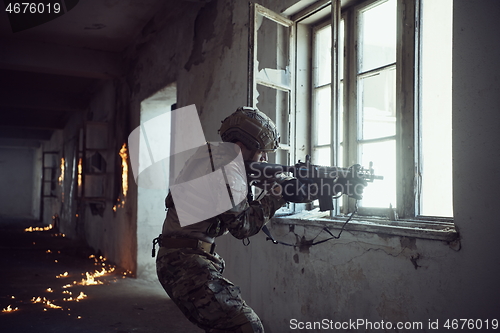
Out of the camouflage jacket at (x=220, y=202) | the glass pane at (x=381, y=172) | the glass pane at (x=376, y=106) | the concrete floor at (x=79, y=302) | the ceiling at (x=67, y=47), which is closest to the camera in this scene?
the camouflage jacket at (x=220, y=202)

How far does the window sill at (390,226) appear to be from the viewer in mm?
1891

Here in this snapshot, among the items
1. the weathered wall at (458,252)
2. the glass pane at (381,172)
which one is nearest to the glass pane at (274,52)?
the glass pane at (381,172)

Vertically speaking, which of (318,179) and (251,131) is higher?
(251,131)

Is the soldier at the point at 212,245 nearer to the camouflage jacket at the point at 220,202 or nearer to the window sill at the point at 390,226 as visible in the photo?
the camouflage jacket at the point at 220,202

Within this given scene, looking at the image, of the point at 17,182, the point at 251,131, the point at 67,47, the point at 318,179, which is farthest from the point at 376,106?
the point at 17,182

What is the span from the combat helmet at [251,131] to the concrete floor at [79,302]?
188cm

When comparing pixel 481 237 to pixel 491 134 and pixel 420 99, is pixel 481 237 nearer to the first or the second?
pixel 491 134

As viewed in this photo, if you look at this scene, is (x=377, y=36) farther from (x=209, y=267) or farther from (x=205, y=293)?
(x=205, y=293)

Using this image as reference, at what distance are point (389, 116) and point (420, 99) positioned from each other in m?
0.43

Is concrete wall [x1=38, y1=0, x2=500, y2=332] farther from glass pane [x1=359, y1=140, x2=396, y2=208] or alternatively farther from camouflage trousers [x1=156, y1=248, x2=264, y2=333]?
camouflage trousers [x1=156, y1=248, x2=264, y2=333]

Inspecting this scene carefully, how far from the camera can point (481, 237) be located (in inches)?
67.9

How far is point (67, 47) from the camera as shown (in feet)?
21.0

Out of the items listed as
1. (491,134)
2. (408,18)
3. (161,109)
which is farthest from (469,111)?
(161,109)

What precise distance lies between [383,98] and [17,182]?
2044 centimetres
